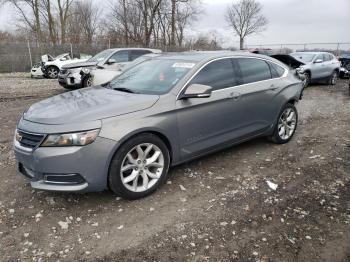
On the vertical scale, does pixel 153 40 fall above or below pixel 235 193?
above

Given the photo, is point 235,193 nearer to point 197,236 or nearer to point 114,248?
point 197,236

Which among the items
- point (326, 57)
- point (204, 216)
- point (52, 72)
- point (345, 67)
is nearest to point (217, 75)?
point (204, 216)

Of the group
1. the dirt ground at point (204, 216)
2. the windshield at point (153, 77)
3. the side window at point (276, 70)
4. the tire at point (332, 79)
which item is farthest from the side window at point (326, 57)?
the windshield at point (153, 77)

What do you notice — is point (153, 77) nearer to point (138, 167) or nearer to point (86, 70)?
point (138, 167)

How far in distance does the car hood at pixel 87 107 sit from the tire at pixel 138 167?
36cm

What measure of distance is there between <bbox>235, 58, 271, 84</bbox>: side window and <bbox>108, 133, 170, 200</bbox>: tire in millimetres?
1831

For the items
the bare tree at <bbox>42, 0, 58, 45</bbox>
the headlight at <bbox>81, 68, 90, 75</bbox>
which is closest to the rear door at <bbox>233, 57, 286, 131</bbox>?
the headlight at <bbox>81, 68, 90, 75</bbox>

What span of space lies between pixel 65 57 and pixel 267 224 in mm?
17400

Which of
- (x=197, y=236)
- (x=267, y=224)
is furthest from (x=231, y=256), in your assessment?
(x=267, y=224)

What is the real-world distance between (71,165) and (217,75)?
2281 millimetres

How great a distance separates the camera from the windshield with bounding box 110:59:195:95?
416 cm

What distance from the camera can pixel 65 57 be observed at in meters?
18.5

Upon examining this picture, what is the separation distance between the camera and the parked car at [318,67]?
44.0 ft

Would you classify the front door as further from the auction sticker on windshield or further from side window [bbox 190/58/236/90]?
the auction sticker on windshield
